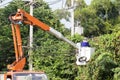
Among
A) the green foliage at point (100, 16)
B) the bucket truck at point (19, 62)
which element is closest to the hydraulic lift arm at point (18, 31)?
the bucket truck at point (19, 62)

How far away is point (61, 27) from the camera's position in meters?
40.1

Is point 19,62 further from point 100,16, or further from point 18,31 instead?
point 100,16

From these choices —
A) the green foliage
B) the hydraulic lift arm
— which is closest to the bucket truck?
the hydraulic lift arm

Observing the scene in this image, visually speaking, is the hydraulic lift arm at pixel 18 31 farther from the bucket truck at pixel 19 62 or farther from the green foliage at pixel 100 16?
the green foliage at pixel 100 16

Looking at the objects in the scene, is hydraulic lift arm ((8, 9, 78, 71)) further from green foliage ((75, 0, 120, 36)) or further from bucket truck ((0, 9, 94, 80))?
green foliage ((75, 0, 120, 36))

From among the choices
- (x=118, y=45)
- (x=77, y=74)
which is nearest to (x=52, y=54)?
(x=77, y=74)

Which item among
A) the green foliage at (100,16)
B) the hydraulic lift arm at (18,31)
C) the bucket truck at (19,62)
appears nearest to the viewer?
the bucket truck at (19,62)

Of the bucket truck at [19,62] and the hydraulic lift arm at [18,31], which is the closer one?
the bucket truck at [19,62]

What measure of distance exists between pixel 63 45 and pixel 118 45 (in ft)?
23.6

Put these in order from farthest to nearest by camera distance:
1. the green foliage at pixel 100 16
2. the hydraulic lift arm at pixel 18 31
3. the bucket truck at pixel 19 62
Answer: the green foliage at pixel 100 16, the hydraulic lift arm at pixel 18 31, the bucket truck at pixel 19 62

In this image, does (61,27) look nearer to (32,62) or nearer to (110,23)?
(110,23)

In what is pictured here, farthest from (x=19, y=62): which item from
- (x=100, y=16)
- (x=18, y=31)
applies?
(x=100, y=16)

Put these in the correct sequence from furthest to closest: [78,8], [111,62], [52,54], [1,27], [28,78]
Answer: [78,8] < [1,27] < [52,54] < [111,62] < [28,78]

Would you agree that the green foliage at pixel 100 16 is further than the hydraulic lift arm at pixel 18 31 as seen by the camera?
Yes
